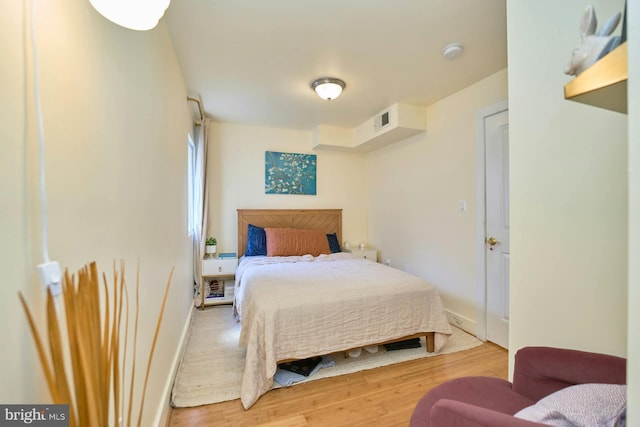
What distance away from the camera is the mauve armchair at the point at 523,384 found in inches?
33.0

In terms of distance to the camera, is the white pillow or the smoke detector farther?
the smoke detector

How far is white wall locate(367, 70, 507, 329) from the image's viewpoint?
2.73 meters

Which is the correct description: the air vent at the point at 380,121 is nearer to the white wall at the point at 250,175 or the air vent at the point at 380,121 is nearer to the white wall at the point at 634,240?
the white wall at the point at 250,175

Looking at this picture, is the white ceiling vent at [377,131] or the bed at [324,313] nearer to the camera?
the bed at [324,313]

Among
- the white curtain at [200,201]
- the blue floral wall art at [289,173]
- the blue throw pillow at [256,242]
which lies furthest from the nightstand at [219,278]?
the blue floral wall art at [289,173]

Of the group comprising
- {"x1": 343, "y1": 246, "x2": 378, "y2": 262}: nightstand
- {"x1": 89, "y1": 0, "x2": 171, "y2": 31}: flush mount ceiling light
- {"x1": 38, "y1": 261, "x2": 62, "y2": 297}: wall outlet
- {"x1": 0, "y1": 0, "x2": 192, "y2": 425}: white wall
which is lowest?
{"x1": 343, "y1": 246, "x2": 378, "y2": 262}: nightstand

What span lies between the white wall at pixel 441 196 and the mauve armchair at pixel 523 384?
69.1 inches

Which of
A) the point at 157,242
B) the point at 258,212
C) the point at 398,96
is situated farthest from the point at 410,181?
the point at 157,242

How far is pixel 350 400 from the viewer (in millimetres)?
1790

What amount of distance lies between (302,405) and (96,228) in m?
1.58

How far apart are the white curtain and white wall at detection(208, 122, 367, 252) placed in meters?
0.24

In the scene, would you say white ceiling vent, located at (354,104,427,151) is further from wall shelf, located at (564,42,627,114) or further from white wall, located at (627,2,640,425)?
white wall, located at (627,2,640,425)

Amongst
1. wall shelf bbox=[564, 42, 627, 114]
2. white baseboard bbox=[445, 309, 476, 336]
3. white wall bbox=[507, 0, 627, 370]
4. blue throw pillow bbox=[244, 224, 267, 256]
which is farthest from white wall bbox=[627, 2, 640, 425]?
blue throw pillow bbox=[244, 224, 267, 256]

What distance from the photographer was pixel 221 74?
2.47 meters
